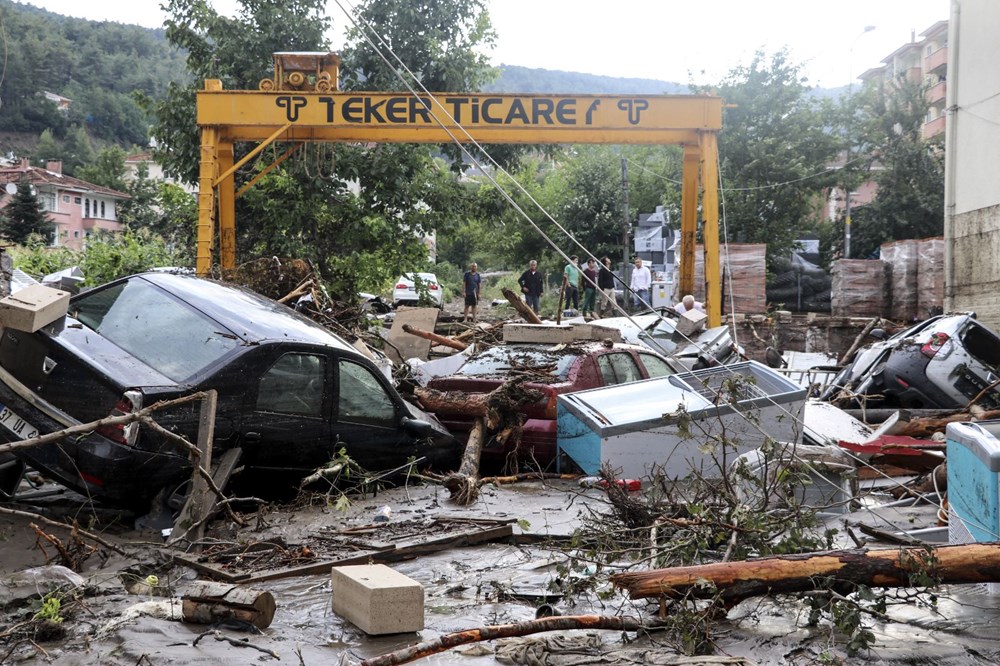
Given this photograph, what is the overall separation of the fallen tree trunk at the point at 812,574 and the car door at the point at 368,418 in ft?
11.1

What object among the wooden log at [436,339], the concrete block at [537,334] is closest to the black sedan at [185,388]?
the concrete block at [537,334]

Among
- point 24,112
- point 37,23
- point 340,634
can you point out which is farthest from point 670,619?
point 37,23

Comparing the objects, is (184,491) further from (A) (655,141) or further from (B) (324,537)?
(A) (655,141)

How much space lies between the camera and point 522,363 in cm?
1057

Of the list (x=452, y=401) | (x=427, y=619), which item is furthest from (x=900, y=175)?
(x=427, y=619)

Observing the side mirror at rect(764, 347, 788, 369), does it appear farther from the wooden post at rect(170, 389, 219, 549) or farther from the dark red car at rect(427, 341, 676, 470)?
the wooden post at rect(170, 389, 219, 549)

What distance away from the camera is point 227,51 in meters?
21.1

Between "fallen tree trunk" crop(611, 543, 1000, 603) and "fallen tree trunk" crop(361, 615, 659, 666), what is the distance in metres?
0.18

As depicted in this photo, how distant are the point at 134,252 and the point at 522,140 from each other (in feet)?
28.4

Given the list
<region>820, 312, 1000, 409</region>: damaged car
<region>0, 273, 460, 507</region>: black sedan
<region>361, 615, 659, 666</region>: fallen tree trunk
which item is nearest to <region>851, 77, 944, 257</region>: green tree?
<region>820, 312, 1000, 409</region>: damaged car

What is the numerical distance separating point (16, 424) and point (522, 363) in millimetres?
5370

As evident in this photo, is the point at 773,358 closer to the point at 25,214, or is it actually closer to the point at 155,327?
the point at 155,327

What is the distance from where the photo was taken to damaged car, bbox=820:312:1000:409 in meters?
12.9

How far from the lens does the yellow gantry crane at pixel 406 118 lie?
47.9ft
